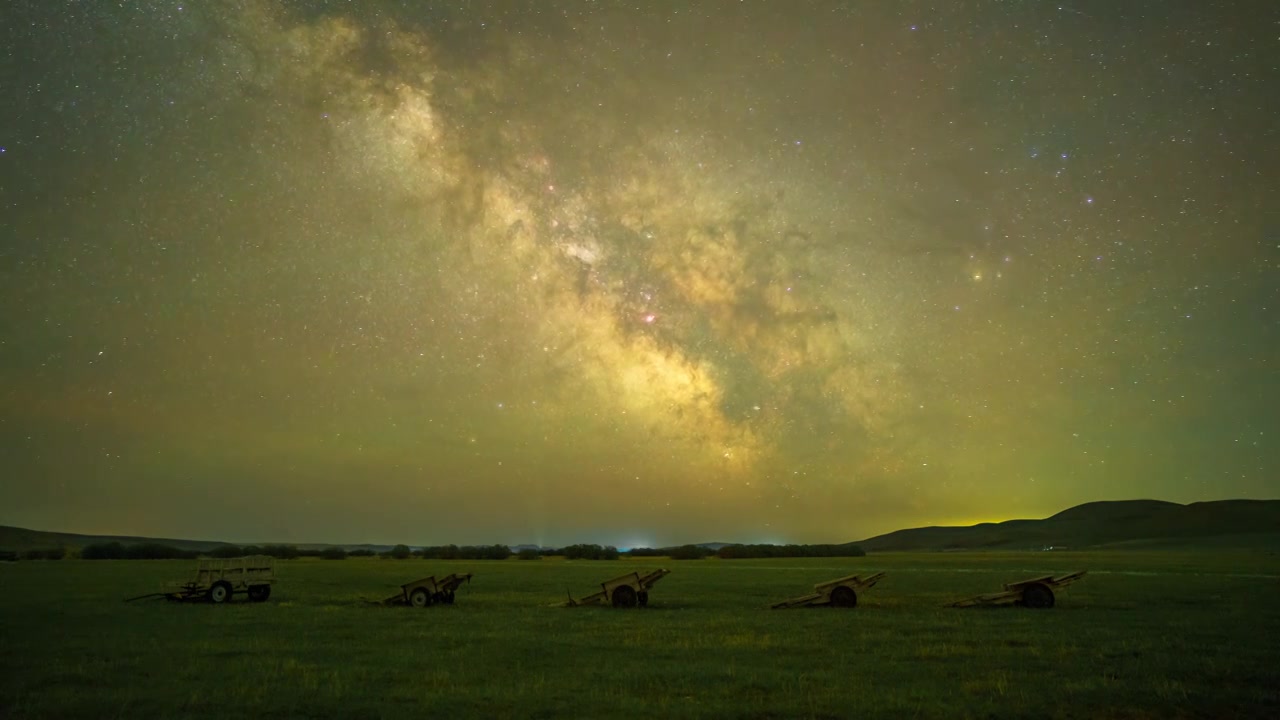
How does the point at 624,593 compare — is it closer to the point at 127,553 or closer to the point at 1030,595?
the point at 1030,595

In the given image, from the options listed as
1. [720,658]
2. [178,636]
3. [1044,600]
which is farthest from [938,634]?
[178,636]

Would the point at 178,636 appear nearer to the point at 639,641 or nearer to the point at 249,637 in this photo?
the point at 249,637

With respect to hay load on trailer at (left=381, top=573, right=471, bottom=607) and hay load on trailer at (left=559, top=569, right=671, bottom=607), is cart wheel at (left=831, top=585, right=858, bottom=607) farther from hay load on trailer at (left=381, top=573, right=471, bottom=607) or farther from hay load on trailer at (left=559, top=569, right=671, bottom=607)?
hay load on trailer at (left=381, top=573, right=471, bottom=607)

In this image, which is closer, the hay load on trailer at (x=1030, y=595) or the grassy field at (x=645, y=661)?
the grassy field at (x=645, y=661)

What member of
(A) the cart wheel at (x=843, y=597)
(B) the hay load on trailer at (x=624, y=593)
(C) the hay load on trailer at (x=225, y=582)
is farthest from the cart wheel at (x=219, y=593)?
(A) the cart wheel at (x=843, y=597)

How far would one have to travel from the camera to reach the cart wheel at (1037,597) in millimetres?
31866

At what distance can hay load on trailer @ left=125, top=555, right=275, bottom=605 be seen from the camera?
38062 millimetres

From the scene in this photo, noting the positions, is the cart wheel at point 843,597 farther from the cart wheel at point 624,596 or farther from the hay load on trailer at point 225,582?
the hay load on trailer at point 225,582

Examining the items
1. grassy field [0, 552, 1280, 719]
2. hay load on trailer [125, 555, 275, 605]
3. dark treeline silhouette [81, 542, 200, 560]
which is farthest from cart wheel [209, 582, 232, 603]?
dark treeline silhouette [81, 542, 200, 560]

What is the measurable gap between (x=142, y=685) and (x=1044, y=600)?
3064 centimetres

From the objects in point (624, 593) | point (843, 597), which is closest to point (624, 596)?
point (624, 593)

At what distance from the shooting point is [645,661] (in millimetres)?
18656

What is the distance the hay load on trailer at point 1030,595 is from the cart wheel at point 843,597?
3.82 metres

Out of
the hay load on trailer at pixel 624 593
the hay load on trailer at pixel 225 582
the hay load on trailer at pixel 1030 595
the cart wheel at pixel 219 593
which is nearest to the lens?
the hay load on trailer at pixel 1030 595
